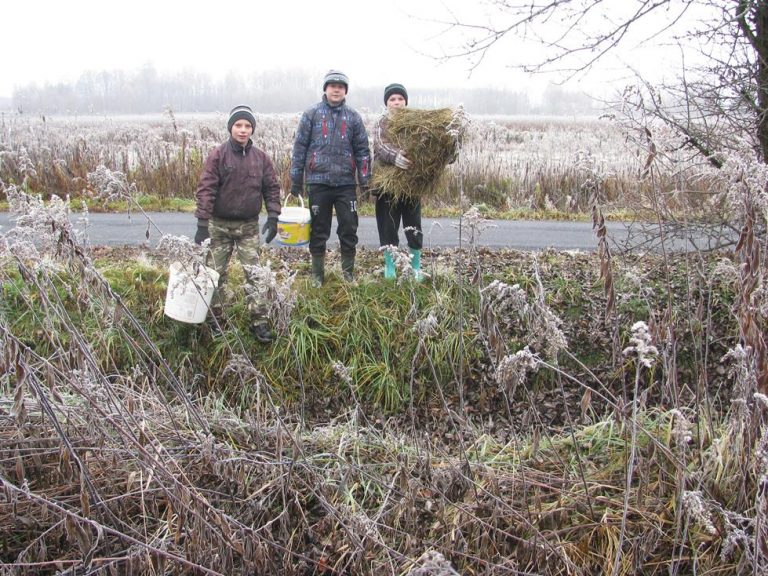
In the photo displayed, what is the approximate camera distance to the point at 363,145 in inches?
221

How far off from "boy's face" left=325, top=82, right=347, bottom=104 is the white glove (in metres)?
0.65

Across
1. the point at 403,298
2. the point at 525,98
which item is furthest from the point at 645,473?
the point at 525,98

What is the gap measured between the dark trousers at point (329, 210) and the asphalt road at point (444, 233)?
1.81 metres

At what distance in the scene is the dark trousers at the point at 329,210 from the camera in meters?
5.59

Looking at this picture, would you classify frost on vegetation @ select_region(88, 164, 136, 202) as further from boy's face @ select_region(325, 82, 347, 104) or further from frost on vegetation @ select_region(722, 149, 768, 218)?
boy's face @ select_region(325, 82, 347, 104)

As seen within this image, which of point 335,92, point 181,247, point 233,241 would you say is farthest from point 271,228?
point 181,247

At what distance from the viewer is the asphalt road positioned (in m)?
7.84

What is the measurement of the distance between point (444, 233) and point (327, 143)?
313 cm

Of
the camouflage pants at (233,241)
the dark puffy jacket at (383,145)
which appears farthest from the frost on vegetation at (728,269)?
the camouflage pants at (233,241)

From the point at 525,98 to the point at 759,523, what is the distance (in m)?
58.7

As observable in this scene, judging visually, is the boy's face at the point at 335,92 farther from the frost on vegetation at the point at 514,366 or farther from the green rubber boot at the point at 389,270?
the frost on vegetation at the point at 514,366

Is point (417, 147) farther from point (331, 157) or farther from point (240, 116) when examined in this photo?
point (240, 116)

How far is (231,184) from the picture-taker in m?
5.21

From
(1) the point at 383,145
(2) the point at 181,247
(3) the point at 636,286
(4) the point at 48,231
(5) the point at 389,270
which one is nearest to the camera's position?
(4) the point at 48,231
